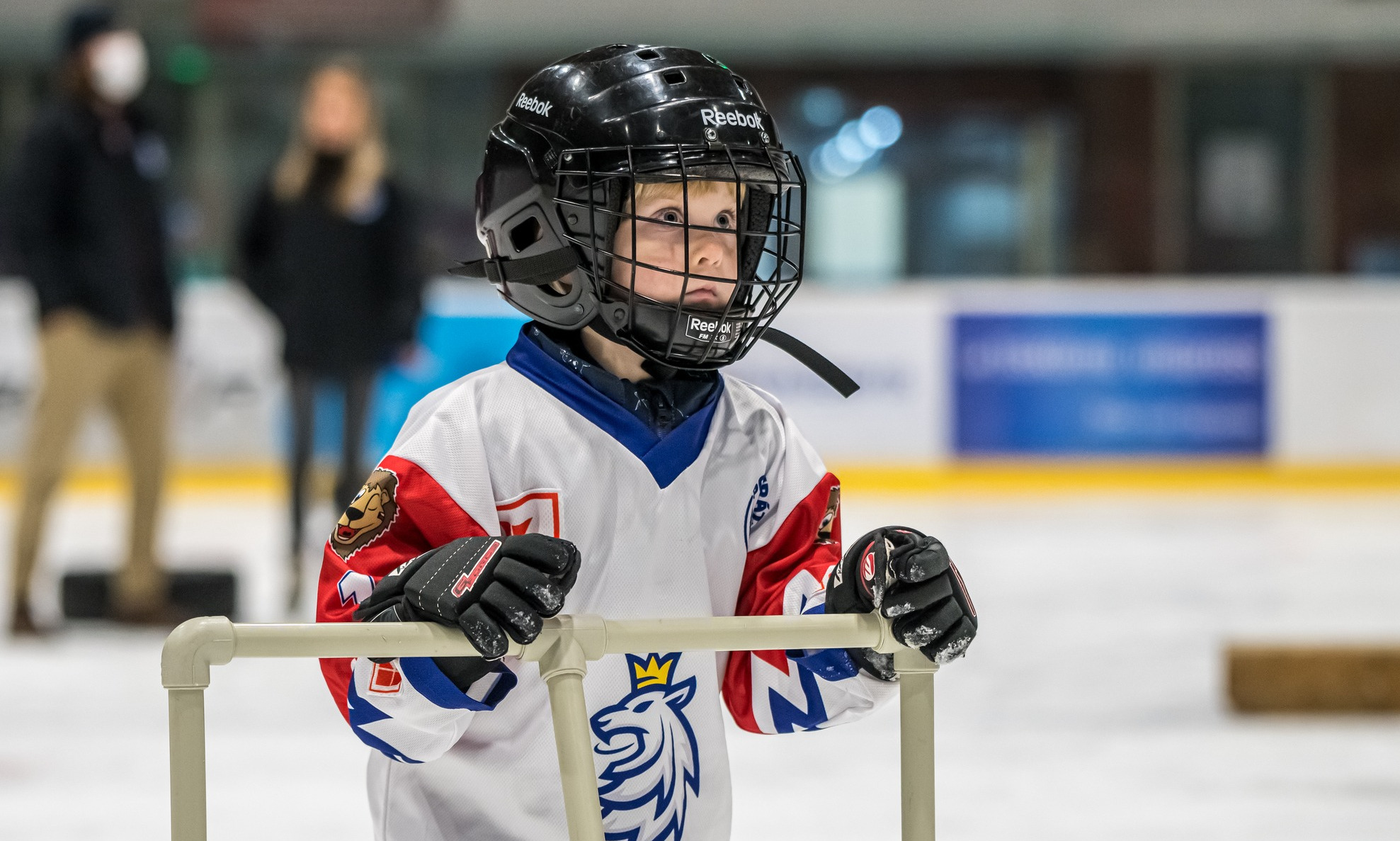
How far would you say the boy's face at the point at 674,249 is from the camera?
1.18 meters

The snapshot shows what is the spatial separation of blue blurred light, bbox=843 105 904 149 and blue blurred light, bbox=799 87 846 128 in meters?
0.15

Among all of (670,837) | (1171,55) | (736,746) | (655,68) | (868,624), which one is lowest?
(736,746)

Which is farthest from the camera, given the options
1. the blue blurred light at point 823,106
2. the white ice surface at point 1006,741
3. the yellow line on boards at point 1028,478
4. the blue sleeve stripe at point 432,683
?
the blue blurred light at point 823,106

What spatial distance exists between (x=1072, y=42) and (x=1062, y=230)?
1.36m

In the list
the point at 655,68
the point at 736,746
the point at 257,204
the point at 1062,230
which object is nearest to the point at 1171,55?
the point at 1062,230

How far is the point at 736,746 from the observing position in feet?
9.71

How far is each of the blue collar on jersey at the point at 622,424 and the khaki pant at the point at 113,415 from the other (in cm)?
285

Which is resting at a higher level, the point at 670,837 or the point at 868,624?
the point at 868,624

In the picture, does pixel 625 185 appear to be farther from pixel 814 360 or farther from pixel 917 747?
pixel 917 747

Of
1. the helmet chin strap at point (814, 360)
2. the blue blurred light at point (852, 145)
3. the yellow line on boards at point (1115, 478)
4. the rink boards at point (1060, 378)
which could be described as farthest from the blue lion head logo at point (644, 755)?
the blue blurred light at point (852, 145)

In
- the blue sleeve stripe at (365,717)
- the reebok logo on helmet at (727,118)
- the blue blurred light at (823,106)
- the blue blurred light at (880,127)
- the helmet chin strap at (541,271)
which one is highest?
the blue blurred light at (823,106)

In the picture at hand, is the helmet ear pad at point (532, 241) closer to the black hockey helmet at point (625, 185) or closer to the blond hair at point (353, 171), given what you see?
the black hockey helmet at point (625, 185)

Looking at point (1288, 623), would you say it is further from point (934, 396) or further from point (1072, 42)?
point (1072, 42)

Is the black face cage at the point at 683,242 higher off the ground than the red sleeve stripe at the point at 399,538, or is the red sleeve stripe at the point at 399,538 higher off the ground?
the black face cage at the point at 683,242
